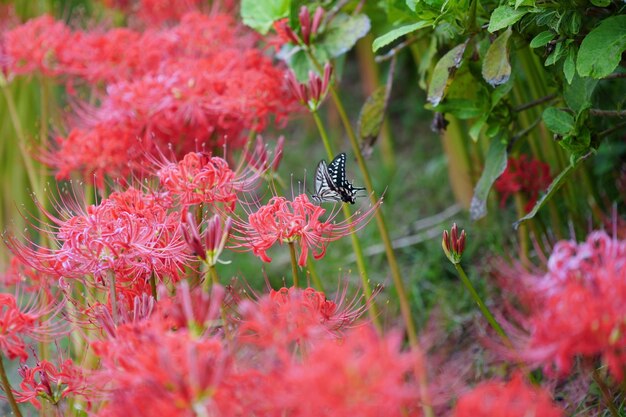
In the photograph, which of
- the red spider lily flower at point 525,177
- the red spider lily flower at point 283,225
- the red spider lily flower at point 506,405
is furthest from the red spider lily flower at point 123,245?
the red spider lily flower at point 525,177

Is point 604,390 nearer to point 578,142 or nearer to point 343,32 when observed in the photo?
point 578,142

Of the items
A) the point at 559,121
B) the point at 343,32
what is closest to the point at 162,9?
the point at 343,32

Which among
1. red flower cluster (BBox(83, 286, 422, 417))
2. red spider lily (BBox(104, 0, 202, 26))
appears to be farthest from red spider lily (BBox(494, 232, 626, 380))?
red spider lily (BBox(104, 0, 202, 26))

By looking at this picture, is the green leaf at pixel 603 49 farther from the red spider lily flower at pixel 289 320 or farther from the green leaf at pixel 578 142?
the red spider lily flower at pixel 289 320

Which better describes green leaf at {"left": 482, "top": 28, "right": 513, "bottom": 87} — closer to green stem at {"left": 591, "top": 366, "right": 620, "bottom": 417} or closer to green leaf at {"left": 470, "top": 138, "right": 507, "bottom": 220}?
green leaf at {"left": 470, "top": 138, "right": 507, "bottom": 220}

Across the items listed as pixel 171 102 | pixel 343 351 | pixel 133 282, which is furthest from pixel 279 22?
pixel 343 351
